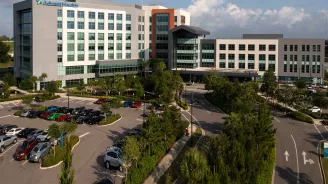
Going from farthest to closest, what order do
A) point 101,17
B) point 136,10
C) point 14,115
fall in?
point 136,10 → point 101,17 → point 14,115

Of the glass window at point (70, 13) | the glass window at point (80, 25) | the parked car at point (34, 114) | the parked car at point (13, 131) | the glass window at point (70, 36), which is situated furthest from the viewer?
the glass window at point (80, 25)

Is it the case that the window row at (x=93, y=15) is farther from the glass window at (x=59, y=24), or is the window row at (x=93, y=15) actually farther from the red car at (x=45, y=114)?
the red car at (x=45, y=114)

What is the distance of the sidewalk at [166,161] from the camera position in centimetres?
2594

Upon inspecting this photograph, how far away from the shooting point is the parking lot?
1020 inches

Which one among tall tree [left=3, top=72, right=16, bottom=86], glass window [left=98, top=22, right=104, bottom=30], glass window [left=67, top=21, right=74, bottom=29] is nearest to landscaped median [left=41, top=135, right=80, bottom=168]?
tall tree [left=3, top=72, right=16, bottom=86]

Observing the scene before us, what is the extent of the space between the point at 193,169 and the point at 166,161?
429 inches

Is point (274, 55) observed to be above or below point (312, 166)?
above

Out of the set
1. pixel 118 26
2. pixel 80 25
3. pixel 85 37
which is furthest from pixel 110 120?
pixel 118 26

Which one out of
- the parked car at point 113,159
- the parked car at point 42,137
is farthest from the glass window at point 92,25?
the parked car at point 113,159

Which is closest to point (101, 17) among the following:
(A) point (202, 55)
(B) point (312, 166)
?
(A) point (202, 55)

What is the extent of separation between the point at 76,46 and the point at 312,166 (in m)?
59.8

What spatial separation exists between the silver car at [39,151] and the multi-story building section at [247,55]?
2320 inches

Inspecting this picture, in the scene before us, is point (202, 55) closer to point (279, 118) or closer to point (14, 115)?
point (279, 118)

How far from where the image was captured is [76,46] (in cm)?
7550
